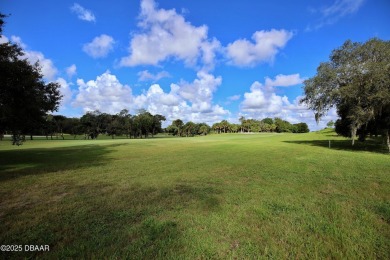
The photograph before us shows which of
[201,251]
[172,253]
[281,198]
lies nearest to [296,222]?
[281,198]

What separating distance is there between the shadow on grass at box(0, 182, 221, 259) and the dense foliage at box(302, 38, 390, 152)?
2238cm

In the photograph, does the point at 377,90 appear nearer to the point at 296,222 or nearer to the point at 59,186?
the point at 296,222

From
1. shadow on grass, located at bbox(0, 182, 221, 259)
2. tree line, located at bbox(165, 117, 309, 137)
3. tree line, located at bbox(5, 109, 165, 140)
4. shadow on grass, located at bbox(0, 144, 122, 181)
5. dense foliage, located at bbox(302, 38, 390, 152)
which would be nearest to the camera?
shadow on grass, located at bbox(0, 182, 221, 259)

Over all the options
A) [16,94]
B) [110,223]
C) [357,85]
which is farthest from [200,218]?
[357,85]

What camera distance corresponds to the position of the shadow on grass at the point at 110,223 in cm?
419

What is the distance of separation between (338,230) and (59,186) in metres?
9.88

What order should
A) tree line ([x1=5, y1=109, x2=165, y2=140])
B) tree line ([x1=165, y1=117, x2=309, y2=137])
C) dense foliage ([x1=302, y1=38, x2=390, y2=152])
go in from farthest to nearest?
1. tree line ([x1=165, y1=117, x2=309, y2=137])
2. tree line ([x1=5, y1=109, x2=165, y2=140])
3. dense foliage ([x1=302, y1=38, x2=390, y2=152])

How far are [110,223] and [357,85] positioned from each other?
27.5 meters

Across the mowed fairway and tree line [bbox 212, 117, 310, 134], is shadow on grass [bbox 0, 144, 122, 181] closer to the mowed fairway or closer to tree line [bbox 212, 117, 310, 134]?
the mowed fairway

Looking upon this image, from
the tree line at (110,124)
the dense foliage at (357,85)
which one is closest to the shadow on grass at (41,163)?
the dense foliage at (357,85)

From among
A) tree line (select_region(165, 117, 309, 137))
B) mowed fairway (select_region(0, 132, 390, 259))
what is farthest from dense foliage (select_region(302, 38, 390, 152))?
tree line (select_region(165, 117, 309, 137))

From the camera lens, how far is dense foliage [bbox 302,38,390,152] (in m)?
21.8

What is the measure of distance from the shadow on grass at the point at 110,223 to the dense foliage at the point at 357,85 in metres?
22.4

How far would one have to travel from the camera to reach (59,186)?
933 centimetres
